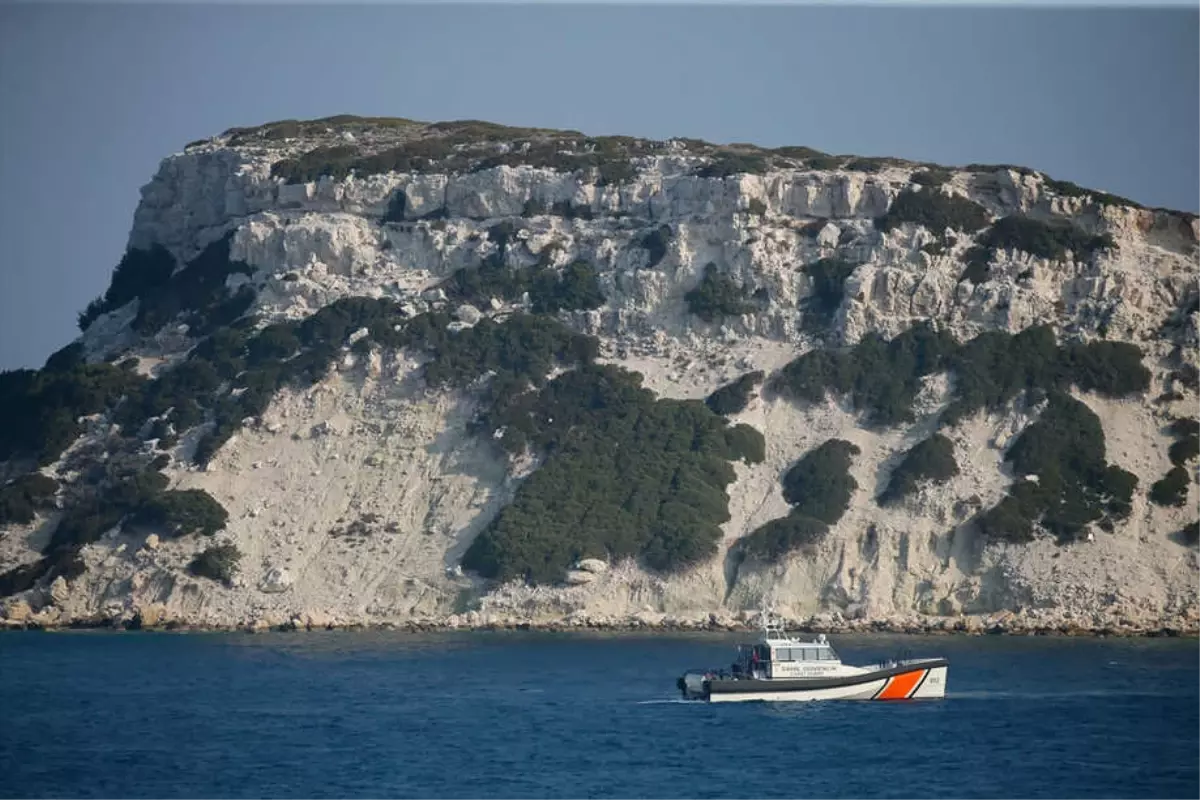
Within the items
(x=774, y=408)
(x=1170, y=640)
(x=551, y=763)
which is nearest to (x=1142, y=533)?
(x=1170, y=640)

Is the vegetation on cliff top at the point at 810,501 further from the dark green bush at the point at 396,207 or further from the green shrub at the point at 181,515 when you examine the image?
the dark green bush at the point at 396,207

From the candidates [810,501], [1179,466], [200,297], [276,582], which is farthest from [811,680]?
[200,297]

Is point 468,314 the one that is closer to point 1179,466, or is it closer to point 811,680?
point 1179,466

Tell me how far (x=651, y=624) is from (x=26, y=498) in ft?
99.8

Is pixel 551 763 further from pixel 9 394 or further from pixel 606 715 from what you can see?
pixel 9 394

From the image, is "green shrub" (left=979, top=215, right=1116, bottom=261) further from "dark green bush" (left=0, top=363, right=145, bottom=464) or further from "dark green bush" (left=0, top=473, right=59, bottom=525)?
"dark green bush" (left=0, top=473, right=59, bottom=525)

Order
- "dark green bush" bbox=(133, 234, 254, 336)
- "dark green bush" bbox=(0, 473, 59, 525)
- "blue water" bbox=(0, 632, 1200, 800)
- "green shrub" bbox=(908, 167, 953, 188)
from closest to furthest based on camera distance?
"blue water" bbox=(0, 632, 1200, 800) < "dark green bush" bbox=(0, 473, 59, 525) < "green shrub" bbox=(908, 167, 953, 188) < "dark green bush" bbox=(133, 234, 254, 336)

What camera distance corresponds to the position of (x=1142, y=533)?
277ft

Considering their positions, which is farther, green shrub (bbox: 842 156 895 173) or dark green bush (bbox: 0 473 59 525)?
green shrub (bbox: 842 156 895 173)

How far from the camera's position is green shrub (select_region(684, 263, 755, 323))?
3851 inches

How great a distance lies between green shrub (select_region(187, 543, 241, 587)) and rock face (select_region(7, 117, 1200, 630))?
45 centimetres

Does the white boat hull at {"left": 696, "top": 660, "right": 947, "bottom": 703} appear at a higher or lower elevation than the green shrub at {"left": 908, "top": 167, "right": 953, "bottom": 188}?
lower

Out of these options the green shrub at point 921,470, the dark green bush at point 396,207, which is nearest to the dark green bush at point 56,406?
the dark green bush at point 396,207

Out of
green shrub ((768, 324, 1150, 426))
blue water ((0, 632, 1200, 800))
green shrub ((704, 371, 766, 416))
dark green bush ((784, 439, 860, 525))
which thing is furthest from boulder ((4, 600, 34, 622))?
green shrub ((768, 324, 1150, 426))
